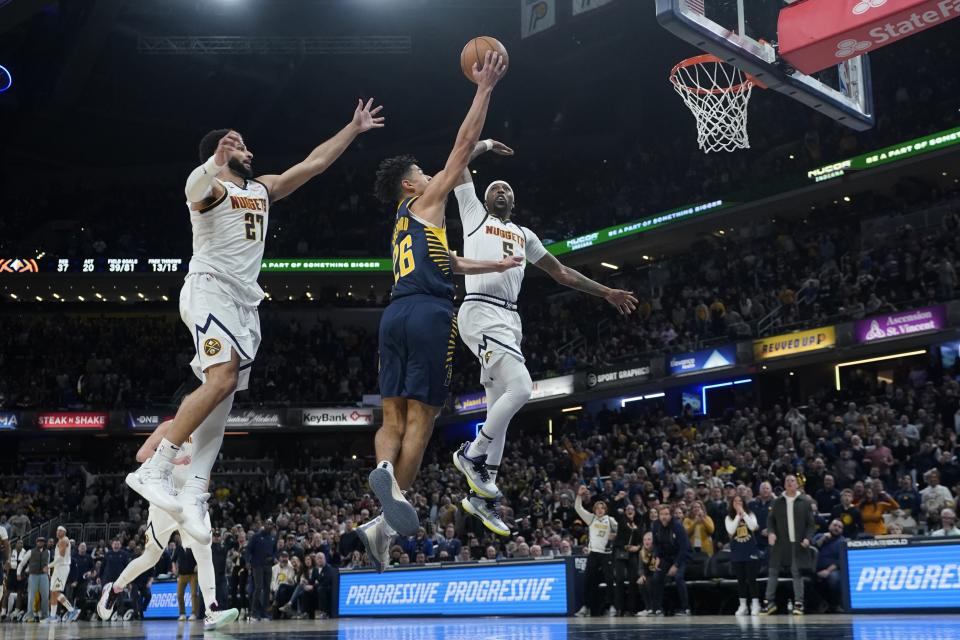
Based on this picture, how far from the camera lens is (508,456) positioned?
32.8m

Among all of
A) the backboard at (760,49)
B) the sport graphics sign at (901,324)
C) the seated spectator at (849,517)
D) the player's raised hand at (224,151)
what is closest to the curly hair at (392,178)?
the player's raised hand at (224,151)

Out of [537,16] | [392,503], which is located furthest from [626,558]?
[537,16]

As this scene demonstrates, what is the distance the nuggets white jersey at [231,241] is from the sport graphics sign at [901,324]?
24788 mm

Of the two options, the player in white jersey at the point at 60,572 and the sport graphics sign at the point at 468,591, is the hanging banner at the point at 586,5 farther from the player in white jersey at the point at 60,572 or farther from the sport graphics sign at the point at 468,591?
the player in white jersey at the point at 60,572

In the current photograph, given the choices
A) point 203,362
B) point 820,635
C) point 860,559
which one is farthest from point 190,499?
point 860,559

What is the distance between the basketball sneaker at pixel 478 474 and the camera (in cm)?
823

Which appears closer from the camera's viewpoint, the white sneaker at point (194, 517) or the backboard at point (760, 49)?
the white sneaker at point (194, 517)

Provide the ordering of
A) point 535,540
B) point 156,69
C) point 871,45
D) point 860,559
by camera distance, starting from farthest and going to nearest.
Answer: point 156,69, point 535,540, point 860,559, point 871,45

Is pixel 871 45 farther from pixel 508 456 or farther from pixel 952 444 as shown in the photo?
pixel 508 456

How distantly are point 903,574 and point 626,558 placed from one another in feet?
16.7

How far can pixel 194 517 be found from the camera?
267 inches

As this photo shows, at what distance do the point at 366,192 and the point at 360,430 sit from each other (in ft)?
38.8

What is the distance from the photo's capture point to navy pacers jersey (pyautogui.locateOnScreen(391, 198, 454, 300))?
7086mm

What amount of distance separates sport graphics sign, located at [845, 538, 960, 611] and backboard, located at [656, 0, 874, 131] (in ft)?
18.5
